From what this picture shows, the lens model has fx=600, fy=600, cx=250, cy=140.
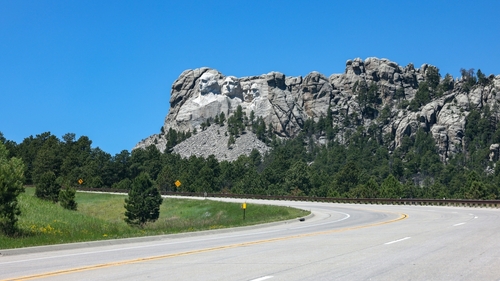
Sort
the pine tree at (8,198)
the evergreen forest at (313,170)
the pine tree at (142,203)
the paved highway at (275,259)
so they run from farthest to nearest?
1. the evergreen forest at (313,170)
2. the pine tree at (142,203)
3. the pine tree at (8,198)
4. the paved highway at (275,259)

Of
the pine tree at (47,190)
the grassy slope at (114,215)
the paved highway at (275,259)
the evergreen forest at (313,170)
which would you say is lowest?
the paved highway at (275,259)

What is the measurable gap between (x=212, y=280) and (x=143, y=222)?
54.9 metres

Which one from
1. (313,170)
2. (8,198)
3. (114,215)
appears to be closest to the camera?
(8,198)

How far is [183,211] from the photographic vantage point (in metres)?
76.1

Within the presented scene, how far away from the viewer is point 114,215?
81750mm

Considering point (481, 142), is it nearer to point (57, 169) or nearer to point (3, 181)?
point (57, 169)

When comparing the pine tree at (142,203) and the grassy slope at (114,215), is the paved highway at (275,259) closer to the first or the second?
the grassy slope at (114,215)

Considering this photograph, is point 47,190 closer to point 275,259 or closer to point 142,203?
point 142,203

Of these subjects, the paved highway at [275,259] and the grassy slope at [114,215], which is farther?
the grassy slope at [114,215]

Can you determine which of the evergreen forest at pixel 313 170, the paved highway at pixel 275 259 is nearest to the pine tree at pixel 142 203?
the evergreen forest at pixel 313 170

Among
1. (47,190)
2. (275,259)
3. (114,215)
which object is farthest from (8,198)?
(114,215)

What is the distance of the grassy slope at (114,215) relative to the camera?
2188 cm

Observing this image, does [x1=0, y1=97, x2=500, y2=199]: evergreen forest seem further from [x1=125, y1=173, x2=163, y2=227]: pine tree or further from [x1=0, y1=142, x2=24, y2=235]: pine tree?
[x1=0, y1=142, x2=24, y2=235]: pine tree

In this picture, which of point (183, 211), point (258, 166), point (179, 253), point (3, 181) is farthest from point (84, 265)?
point (258, 166)
